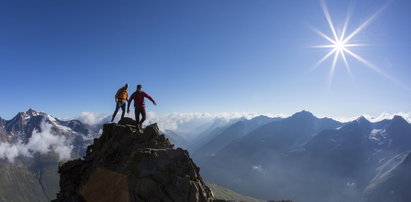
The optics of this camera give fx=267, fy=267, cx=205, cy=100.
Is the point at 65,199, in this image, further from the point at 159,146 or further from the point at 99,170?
the point at 159,146

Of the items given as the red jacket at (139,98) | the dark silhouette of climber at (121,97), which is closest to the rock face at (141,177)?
the red jacket at (139,98)

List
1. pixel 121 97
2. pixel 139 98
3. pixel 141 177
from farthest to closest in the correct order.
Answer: pixel 121 97 < pixel 139 98 < pixel 141 177

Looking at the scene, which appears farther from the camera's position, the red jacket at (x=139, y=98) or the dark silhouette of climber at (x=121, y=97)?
the dark silhouette of climber at (x=121, y=97)

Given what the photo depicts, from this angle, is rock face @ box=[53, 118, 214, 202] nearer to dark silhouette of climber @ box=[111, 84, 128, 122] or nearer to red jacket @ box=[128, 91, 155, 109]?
red jacket @ box=[128, 91, 155, 109]

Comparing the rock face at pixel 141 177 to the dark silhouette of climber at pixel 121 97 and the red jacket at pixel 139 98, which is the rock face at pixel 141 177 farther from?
the dark silhouette of climber at pixel 121 97

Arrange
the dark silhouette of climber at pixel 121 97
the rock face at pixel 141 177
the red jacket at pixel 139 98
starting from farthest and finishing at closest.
A: 1. the dark silhouette of climber at pixel 121 97
2. the red jacket at pixel 139 98
3. the rock face at pixel 141 177

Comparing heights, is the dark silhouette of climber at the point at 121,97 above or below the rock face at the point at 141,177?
above

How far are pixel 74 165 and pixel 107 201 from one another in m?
13.4

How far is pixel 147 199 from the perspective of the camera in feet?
69.2

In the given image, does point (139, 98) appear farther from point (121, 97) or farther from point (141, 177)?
point (141, 177)

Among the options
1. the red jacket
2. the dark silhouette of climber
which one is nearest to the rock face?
the red jacket

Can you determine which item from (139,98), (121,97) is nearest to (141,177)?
(139,98)

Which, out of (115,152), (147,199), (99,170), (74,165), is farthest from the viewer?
(74,165)

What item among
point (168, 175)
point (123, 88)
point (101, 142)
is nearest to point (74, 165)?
point (101, 142)
